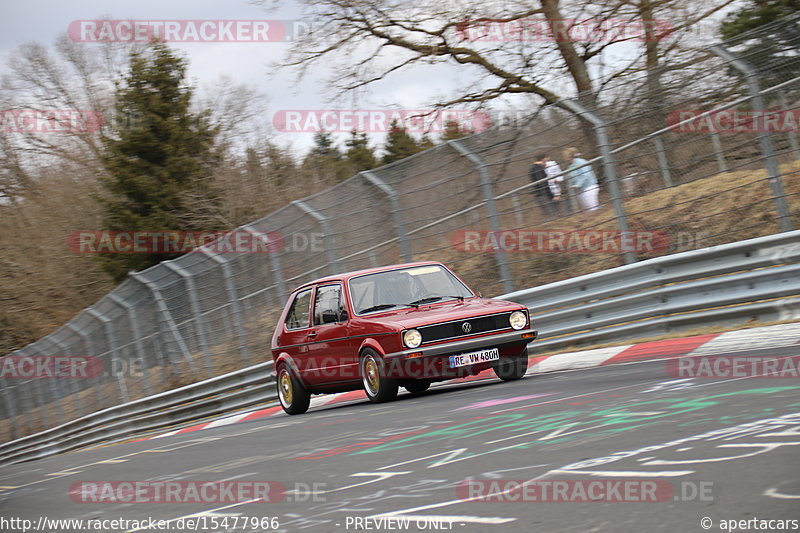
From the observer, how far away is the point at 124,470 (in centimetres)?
854

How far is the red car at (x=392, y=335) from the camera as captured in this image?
10102mm

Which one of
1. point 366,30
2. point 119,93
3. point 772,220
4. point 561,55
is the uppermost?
point 119,93

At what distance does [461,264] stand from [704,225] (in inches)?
137

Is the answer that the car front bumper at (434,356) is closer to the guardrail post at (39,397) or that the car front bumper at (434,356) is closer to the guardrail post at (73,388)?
the guardrail post at (73,388)

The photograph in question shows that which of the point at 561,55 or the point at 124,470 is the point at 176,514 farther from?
the point at 561,55

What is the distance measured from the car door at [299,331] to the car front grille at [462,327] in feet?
7.71

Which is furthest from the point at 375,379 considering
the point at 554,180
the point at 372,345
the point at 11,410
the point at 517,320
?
the point at 11,410

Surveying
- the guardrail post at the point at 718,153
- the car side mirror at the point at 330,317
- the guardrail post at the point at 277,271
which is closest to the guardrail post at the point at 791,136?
the guardrail post at the point at 718,153

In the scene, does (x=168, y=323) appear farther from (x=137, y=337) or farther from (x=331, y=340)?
(x=331, y=340)

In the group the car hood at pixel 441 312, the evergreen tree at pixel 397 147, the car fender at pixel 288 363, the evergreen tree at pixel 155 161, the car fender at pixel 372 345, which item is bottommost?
the car fender at pixel 288 363

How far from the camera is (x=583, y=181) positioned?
41.1 feet

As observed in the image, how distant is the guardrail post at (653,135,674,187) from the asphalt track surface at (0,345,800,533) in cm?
324

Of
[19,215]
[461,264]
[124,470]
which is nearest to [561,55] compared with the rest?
[461,264]

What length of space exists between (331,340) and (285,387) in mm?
1528
